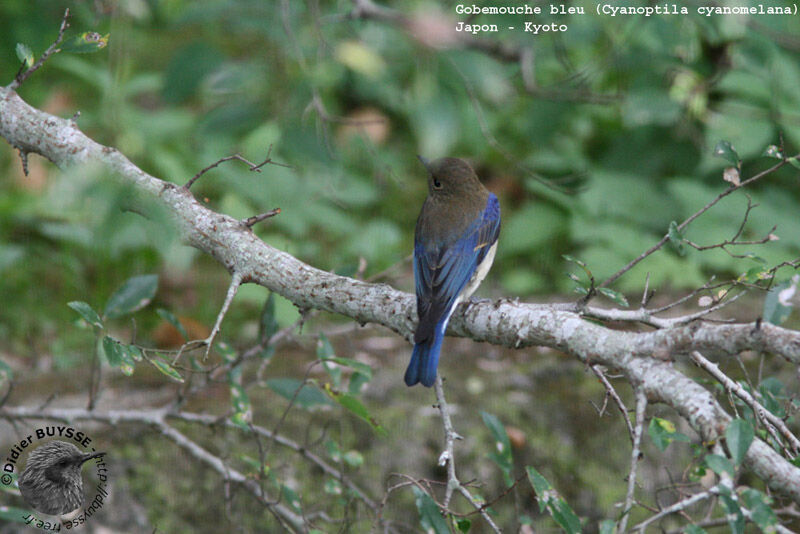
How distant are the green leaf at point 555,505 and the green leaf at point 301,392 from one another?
3.56ft

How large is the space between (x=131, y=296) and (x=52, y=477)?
27.1 inches

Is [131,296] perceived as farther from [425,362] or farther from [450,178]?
[450,178]

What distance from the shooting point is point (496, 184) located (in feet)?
22.3

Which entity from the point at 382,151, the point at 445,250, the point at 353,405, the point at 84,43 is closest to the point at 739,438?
the point at 353,405

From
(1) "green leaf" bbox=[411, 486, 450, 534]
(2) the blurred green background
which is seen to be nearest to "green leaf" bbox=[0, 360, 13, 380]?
(2) the blurred green background

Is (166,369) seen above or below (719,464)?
below

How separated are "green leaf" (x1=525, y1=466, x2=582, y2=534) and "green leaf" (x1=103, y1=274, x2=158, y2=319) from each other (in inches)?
60.2

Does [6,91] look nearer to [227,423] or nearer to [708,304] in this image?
[227,423]

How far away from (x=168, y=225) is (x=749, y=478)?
2936 millimetres

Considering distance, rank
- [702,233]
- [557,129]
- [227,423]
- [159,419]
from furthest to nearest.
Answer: [557,129] < [702,233] < [227,423] < [159,419]

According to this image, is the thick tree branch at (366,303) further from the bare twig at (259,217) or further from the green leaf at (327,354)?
the green leaf at (327,354)

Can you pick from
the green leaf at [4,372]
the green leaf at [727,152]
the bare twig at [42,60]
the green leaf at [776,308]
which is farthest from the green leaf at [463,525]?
the bare twig at [42,60]

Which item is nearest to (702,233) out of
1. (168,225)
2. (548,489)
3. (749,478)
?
(749,478)

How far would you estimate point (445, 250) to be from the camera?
10.6ft
